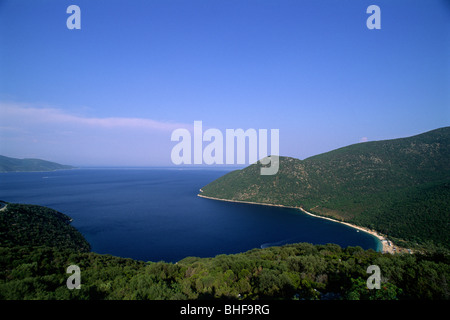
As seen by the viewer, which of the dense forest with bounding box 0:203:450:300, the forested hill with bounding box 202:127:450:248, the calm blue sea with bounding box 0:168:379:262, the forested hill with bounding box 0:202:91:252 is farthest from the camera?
the forested hill with bounding box 202:127:450:248

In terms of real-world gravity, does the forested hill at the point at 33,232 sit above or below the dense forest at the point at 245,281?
below

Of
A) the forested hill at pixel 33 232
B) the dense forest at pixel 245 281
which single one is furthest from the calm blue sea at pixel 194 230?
the dense forest at pixel 245 281

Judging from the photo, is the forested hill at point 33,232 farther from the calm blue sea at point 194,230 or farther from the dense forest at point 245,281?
the dense forest at point 245,281

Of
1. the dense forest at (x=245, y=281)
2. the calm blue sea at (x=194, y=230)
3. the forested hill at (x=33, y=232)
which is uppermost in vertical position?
the dense forest at (x=245, y=281)

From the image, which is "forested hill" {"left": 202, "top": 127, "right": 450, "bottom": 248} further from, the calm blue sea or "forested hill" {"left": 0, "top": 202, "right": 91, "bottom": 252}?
"forested hill" {"left": 0, "top": 202, "right": 91, "bottom": 252}

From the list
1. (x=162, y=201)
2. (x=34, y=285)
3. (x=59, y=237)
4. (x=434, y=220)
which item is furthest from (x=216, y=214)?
(x=34, y=285)

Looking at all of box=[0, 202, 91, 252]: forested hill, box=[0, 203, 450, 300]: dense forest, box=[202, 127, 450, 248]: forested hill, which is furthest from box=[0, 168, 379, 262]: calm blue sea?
box=[0, 203, 450, 300]: dense forest

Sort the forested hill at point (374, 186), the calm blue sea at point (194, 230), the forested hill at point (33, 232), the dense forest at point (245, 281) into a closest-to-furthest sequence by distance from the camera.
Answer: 1. the dense forest at point (245, 281)
2. the forested hill at point (33, 232)
3. the calm blue sea at point (194, 230)
4. the forested hill at point (374, 186)

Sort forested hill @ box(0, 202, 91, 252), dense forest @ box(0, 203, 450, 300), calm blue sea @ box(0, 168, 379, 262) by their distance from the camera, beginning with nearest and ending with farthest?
dense forest @ box(0, 203, 450, 300), forested hill @ box(0, 202, 91, 252), calm blue sea @ box(0, 168, 379, 262)
